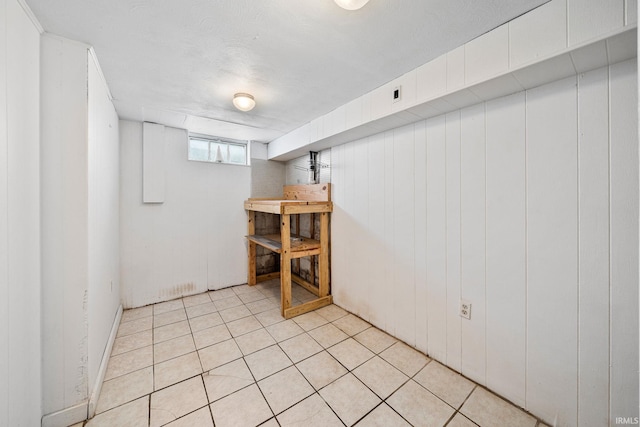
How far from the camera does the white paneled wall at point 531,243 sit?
1124mm

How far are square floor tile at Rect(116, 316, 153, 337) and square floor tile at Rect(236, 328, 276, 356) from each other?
101 cm

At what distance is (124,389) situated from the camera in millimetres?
1564

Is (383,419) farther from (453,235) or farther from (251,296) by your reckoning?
(251,296)

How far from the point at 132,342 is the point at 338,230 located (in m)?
2.19

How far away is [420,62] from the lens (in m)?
1.57

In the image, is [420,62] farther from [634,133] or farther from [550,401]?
[550,401]

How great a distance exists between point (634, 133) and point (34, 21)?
2.88m

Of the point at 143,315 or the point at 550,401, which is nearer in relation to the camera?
the point at 550,401

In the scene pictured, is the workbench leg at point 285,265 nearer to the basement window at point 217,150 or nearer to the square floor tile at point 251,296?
the square floor tile at point 251,296

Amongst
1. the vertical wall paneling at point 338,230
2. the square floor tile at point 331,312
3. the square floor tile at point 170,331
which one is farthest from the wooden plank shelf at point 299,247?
the square floor tile at point 170,331

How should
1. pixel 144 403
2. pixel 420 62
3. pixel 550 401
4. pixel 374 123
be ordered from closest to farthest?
pixel 550 401, pixel 144 403, pixel 420 62, pixel 374 123

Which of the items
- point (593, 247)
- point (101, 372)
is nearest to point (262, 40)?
point (593, 247)

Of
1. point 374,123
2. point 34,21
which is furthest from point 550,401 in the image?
point 34,21

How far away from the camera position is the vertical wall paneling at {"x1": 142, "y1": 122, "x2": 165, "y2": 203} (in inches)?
107
